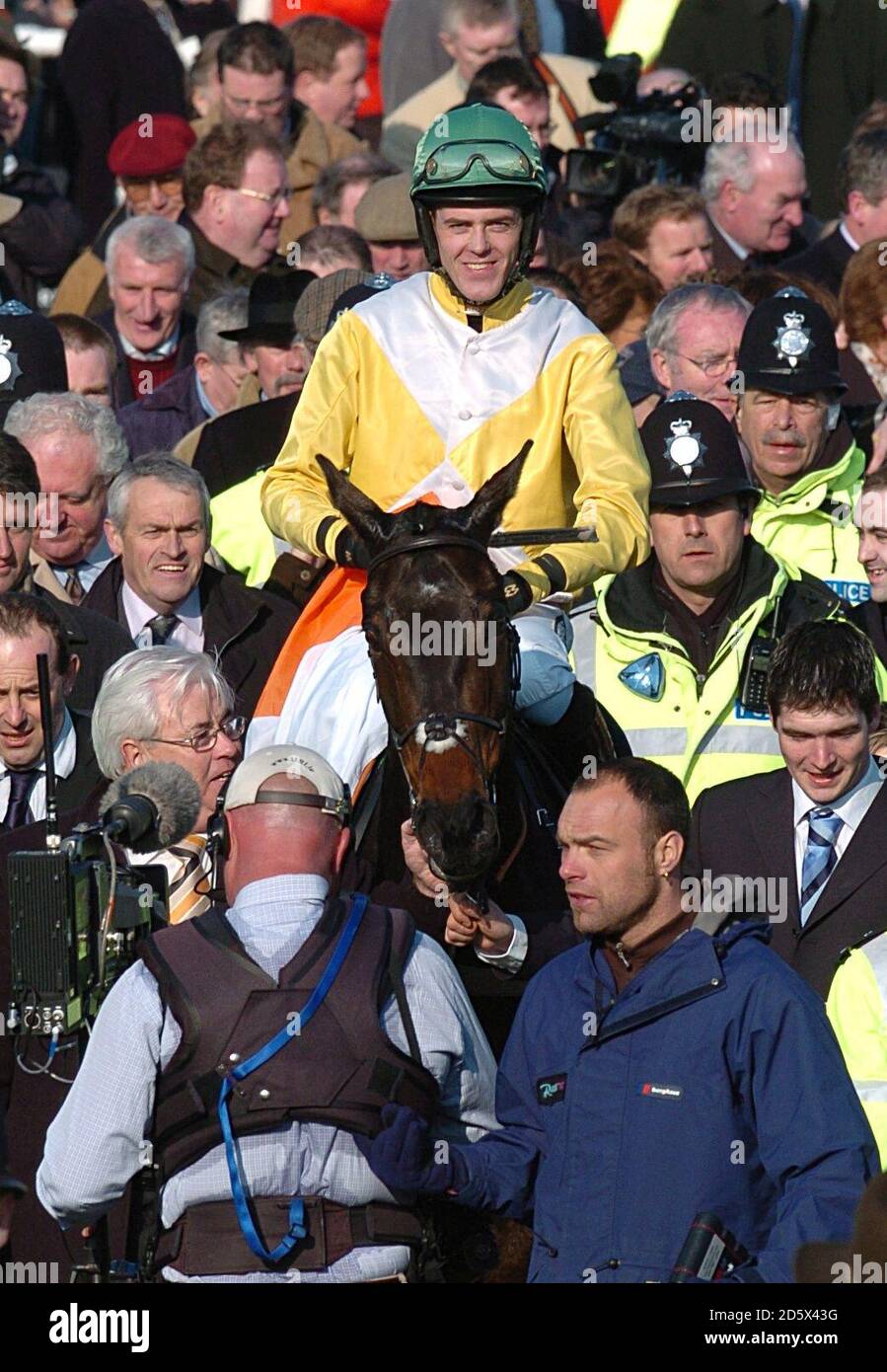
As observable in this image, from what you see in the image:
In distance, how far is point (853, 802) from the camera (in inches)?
302

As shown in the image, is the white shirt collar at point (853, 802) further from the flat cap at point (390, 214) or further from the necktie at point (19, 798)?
the flat cap at point (390, 214)

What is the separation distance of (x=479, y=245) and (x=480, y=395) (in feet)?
1.29

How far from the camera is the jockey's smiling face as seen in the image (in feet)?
24.8

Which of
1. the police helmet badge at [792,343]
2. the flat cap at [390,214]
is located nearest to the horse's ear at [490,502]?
the police helmet badge at [792,343]

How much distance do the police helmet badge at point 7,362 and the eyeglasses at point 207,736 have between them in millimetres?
2671

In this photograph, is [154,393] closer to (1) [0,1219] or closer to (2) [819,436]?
(2) [819,436]

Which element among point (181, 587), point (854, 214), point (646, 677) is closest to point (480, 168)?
point (646, 677)

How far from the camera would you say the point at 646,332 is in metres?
10.4

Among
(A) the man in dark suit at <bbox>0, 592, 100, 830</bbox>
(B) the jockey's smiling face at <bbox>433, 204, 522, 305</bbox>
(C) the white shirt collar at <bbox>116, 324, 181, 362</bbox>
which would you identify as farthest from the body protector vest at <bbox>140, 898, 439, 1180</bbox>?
(C) the white shirt collar at <bbox>116, 324, 181, 362</bbox>

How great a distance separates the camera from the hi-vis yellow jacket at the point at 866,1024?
6.54 metres

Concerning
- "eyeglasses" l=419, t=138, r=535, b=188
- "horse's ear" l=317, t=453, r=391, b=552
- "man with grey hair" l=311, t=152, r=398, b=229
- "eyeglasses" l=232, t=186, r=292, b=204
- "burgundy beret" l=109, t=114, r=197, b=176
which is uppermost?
"burgundy beret" l=109, t=114, r=197, b=176

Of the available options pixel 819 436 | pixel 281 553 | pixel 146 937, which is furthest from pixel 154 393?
pixel 146 937

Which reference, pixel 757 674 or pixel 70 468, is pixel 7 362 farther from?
pixel 757 674

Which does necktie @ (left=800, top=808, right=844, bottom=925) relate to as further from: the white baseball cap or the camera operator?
the white baseball cap
